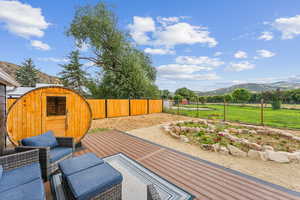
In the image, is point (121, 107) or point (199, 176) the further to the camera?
point (121, 107)

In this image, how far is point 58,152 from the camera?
251 centimetres

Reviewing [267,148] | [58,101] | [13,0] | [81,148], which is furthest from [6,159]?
[13,0]

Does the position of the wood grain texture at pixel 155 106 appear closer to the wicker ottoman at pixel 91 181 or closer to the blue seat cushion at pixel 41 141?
the blue seat cushion at pixel 41 141

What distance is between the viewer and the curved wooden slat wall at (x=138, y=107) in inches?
452

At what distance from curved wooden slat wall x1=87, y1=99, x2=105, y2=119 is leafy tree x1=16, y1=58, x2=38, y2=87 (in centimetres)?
2512

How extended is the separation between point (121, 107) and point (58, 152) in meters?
8.33

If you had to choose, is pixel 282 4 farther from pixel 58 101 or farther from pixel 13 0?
pixel 13 0

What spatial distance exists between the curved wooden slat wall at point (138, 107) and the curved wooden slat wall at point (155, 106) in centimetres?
61

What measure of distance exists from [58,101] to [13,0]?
732 centimetres

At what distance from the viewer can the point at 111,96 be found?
1371 cm

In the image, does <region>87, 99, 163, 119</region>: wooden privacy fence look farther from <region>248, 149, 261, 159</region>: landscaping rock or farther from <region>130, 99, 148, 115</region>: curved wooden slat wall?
<region>248, 149, 261, 159</region>: landscaping rock

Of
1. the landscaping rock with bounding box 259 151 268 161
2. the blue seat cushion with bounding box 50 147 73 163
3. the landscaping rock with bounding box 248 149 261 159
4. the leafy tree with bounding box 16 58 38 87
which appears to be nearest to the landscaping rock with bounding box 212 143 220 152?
the landscaping rock with bounding box 248 149 261 159

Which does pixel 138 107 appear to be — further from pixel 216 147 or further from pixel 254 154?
pixel 254 154

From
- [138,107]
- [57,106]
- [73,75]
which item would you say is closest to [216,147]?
[57,106]
